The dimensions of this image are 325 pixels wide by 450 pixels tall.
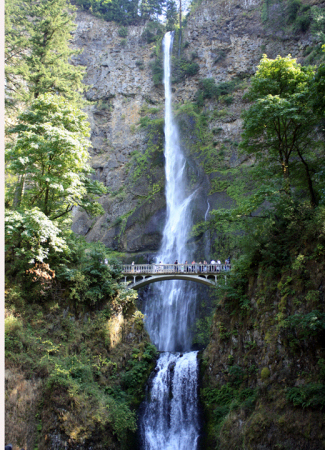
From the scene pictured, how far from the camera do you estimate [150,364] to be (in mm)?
19516

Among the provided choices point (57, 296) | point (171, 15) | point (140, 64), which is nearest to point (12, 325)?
point (57, 296)

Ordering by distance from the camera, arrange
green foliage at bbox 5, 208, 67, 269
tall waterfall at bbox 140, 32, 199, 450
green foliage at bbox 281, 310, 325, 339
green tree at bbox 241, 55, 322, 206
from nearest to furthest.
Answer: green foliage at bbox 281, 310, 325, 339, green foliage at bbox 5, 208, 67, 269, green tree at bbox 241, 55, 322, 206, tall waterfall at bbox 140, 32, 199, 450

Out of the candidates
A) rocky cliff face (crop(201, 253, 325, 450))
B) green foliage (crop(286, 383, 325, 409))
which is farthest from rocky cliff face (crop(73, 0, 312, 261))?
green foliage (crop(286, 383, 325, 409))

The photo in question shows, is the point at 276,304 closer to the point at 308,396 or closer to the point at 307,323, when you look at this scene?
the point at 307,323

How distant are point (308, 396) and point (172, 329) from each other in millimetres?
18538

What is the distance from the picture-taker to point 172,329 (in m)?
27.9

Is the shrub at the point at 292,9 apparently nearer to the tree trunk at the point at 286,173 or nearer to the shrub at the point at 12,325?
the tree trunk at the point at 286,173

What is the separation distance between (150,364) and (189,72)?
3706 centimetres

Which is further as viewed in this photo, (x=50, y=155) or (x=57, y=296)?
(x=57, y=296)

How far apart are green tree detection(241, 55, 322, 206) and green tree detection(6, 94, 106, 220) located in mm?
8787

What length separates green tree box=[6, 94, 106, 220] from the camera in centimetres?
1430

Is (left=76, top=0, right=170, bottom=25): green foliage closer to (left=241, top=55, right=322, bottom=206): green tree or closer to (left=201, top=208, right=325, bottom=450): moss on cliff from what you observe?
(left=241, top=55, right=322, bottom=206): green tree

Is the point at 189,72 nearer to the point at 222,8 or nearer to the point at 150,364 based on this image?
the point at 222,8

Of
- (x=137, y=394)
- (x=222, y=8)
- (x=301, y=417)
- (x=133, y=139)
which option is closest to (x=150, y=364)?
(x=137, y=394)
